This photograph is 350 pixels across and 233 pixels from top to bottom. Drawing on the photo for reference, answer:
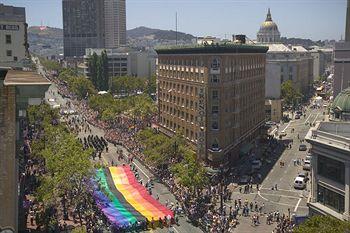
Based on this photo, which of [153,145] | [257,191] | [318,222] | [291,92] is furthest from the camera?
[291,92]

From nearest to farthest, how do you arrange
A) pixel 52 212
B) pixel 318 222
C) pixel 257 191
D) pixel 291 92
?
pixel 318 222 → pixel 52 212 → pixel 257 191 → pixel 291 92

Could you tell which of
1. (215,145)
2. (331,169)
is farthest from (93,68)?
(331,169)

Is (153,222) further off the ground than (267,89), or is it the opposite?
(267,89)

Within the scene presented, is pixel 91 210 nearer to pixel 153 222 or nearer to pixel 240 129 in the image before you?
pixel 153 222

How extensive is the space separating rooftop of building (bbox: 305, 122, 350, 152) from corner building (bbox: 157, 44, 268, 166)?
25717mm

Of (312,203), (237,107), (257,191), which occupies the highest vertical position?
(237,107)

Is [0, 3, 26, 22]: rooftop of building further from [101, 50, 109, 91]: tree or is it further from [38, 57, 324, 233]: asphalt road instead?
[101, 50, 109, 91]: tree

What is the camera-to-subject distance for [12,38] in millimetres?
71688

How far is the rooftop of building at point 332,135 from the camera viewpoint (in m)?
39.1

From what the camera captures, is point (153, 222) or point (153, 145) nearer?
point (153, 222)

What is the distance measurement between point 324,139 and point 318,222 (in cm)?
1113

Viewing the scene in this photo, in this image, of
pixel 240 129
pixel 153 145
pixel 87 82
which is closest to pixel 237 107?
pixel 240 129

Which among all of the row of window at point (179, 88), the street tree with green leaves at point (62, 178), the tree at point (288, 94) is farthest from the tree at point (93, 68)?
the street tree with green leaves at point (62, 178)

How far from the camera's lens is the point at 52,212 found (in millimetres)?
45219
